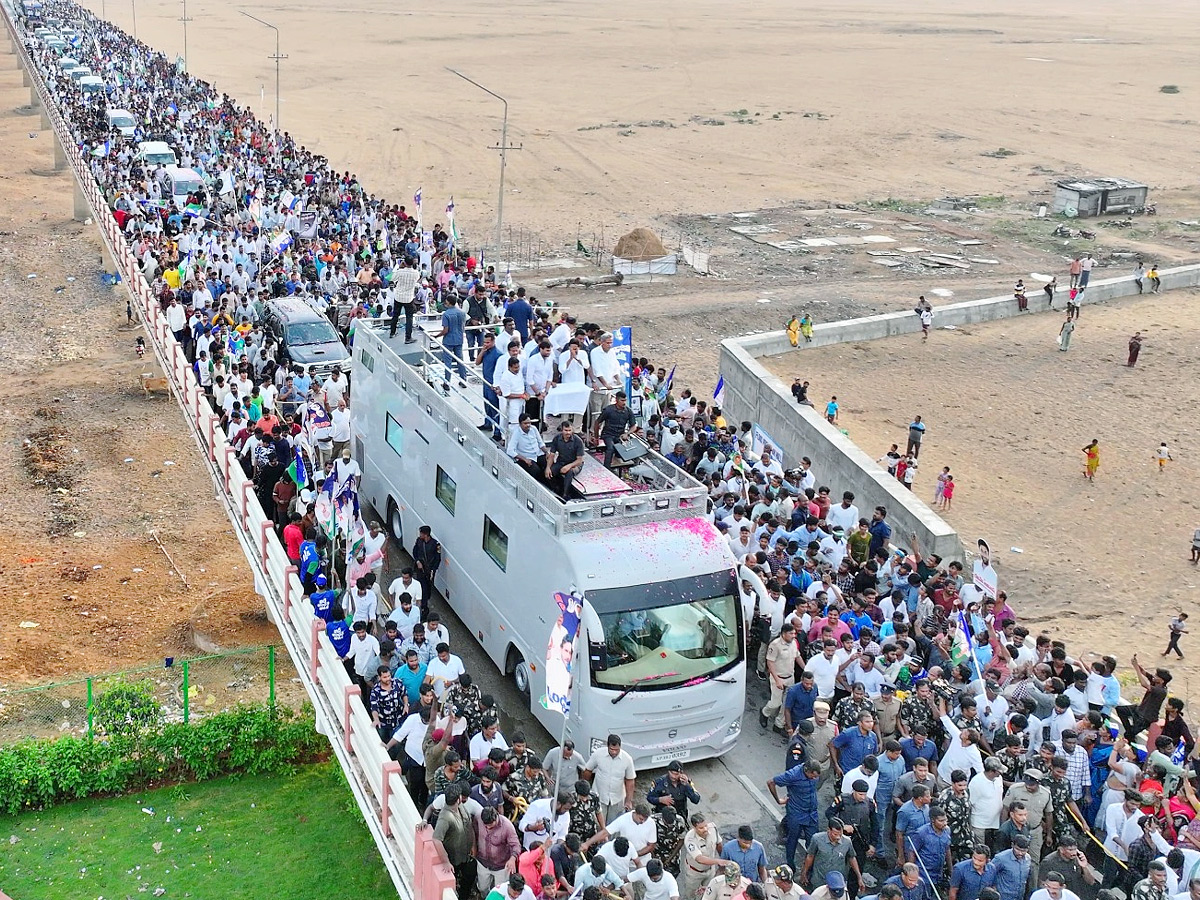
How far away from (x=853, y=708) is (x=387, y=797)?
14.4ft

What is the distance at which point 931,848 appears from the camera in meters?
11.1

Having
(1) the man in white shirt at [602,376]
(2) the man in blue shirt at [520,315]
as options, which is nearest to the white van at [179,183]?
(2) the man in blue shirt at [520,315]

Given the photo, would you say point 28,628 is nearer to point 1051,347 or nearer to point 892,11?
point 1051,347

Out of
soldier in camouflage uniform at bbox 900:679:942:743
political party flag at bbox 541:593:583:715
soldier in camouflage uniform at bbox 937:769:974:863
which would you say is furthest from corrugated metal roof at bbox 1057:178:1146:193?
political party flag at bbox 541:593:583:715

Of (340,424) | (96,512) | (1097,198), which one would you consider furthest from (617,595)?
(1097,198)

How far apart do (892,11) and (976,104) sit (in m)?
71.4

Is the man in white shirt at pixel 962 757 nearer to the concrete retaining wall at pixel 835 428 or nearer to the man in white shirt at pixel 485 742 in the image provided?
the man in white shirt at pixel 485 742

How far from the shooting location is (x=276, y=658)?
18578 millimetres

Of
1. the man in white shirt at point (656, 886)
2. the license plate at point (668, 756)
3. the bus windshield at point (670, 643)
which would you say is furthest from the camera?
the license plate at point (668, 756)

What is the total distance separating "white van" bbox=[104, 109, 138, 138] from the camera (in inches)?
1885

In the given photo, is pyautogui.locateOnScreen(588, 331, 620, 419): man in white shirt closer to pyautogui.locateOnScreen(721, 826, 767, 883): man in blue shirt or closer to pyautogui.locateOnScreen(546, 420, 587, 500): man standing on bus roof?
pyautogui.locateOnScreen(546, 420, 587, 500): man standing on bus roof

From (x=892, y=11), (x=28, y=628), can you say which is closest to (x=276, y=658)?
(x=28, y=628)

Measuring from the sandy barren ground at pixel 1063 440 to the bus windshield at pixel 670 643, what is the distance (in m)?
9.46

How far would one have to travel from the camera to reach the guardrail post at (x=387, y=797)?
10844mm
